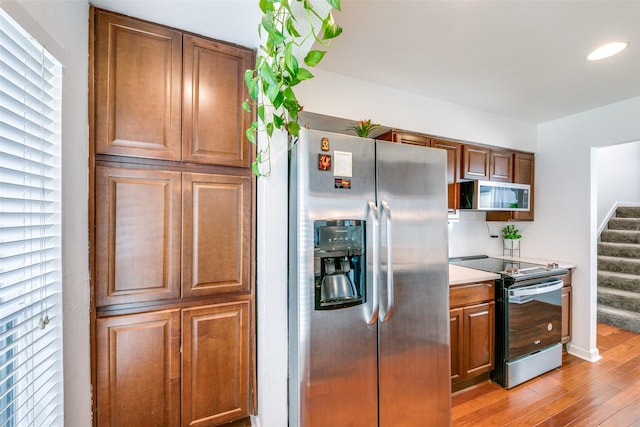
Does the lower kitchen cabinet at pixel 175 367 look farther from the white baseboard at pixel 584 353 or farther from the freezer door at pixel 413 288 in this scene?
the white baseboard at pixel 584 353

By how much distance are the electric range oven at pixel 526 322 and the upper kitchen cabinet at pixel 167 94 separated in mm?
2324

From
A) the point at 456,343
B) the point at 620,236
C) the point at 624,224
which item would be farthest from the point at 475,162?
the point at 624,224

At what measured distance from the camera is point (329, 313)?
134cm

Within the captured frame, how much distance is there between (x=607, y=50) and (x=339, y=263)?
2.23m

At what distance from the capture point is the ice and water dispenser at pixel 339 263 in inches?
52.3

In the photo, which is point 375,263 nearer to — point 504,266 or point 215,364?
point 215,364

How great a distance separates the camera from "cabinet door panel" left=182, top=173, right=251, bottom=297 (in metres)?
1.46

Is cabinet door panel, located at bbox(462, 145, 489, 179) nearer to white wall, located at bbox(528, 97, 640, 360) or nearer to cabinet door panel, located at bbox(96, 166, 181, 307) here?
white wall, located at bbox(528, 97, 640, 360)

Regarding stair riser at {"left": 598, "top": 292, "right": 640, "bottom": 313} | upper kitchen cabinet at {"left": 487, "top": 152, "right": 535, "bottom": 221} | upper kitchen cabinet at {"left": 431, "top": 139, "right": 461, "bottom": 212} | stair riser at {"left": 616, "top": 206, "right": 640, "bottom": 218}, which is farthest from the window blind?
stair riser at {"left": 616, "top": 206, "right": 640, "bottom": 218}

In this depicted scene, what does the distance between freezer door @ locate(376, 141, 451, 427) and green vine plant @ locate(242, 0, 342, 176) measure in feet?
1.87

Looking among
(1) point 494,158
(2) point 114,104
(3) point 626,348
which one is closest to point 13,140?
(2) point 114,104

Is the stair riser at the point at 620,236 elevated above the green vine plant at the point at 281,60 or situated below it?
below

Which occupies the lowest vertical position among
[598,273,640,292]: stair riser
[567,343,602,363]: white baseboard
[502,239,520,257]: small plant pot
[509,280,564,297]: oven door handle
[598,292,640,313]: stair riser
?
[567,343,602,363]: white baseboard

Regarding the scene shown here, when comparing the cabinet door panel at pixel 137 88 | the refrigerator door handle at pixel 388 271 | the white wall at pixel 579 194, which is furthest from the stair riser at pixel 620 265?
the cabinet door panel at pixel 137 88
